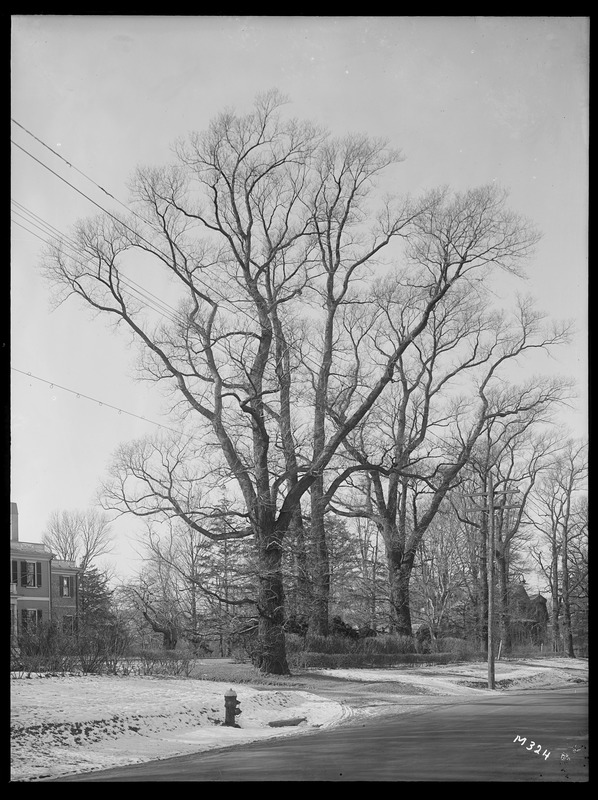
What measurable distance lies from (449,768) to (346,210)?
5995 millimetres

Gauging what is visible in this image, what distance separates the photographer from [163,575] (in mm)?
9641

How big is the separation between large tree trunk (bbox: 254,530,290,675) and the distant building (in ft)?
7.08

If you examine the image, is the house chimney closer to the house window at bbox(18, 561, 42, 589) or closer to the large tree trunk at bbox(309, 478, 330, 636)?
the house window at bbox(18, 561, 42, 589)

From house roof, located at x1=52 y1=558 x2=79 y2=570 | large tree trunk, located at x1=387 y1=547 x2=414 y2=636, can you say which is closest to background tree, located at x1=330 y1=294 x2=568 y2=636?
large tree trunk, located at x1=387 y1=547 x2=414 y2=636

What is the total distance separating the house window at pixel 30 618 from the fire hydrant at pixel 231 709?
6.58ft

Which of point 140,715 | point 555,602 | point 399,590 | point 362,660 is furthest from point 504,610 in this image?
point 140,715

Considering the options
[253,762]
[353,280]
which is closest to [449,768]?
[253,762]

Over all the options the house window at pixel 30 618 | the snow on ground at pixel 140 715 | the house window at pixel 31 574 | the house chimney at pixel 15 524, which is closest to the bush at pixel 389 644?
the snow on ground at pixel 140 715

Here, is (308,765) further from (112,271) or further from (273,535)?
(112,271)

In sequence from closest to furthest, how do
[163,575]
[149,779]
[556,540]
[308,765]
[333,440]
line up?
[149,779]
[308,765]
[163,575]
[333,440]
[556,540]

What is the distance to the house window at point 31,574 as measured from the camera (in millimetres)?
7768

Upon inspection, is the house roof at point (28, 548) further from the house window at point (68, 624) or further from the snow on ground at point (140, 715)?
the snow on ground at point (140, 715)

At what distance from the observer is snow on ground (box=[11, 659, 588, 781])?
6785mm

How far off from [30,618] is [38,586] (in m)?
0.32
